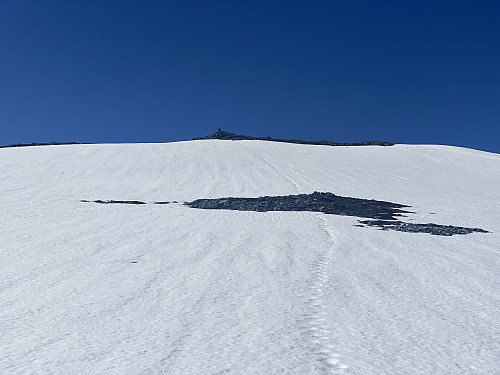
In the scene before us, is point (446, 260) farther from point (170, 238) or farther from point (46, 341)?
→ point (46, 341)

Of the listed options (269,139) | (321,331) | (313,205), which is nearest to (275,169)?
(313,205)

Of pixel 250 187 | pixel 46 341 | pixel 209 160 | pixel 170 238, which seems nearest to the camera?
pixel 46 341

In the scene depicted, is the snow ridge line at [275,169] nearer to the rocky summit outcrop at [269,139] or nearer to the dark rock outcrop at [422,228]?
the dark rock outcrop at [422,228]

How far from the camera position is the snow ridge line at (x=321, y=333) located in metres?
3.32

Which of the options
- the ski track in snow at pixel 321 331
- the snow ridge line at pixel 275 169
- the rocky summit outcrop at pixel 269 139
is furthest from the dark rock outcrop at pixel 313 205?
the rocky summit outcrop at pixel 269 139

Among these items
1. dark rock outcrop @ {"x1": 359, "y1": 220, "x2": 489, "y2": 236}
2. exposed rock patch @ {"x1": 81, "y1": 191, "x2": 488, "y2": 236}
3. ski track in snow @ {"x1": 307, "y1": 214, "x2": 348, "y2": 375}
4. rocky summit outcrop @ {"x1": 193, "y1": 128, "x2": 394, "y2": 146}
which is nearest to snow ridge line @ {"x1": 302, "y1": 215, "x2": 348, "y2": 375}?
ski track in snow @ {"x1": 307, "y1": 214, "x2": 348, "y2": 375}

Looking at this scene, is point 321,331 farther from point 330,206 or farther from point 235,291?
point 330,206

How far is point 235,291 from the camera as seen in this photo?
5102mm

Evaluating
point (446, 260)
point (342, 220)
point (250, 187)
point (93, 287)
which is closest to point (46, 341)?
point (93, 287)

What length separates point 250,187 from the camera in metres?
15.0

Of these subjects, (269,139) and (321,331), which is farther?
(269,139)

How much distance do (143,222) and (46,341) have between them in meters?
5.87

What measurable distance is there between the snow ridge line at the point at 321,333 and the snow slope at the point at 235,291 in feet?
0.05

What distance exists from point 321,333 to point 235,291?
4.64ft
